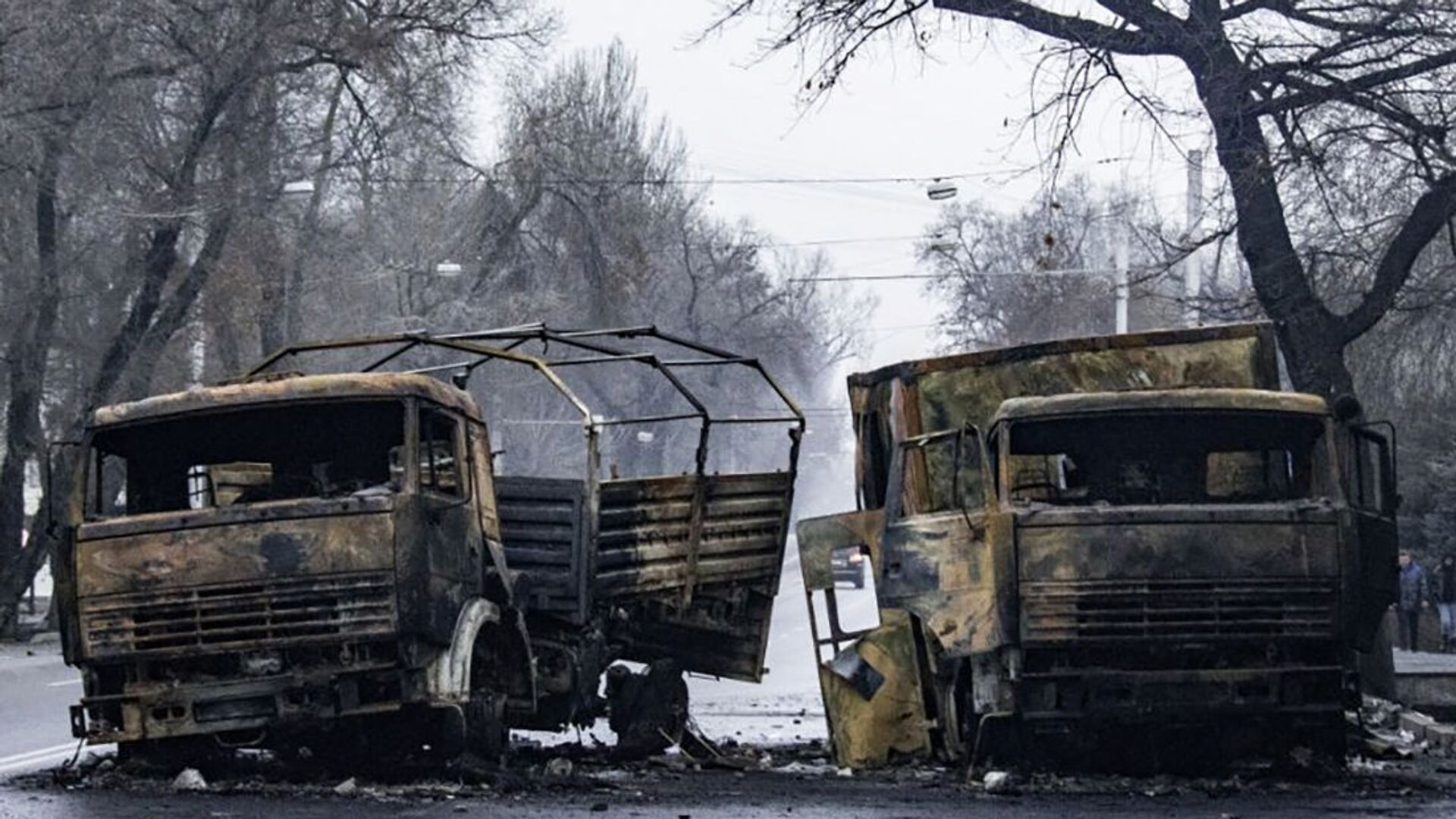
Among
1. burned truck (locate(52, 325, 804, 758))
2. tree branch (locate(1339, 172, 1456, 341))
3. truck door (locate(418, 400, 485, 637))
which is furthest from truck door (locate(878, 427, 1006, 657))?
tree branch (locate(1339, 172, 1456, 341))

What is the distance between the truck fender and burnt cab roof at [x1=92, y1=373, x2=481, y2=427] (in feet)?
4.01

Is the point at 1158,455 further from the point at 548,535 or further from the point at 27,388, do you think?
the point at 27,388

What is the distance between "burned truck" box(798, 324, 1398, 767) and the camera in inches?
490

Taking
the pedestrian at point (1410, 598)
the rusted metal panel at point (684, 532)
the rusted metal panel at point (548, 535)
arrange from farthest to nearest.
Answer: the pedestrian at point (1410, 598) → the rusted metal panel at point (684, 532) → the rusted metal panel at point (548, 535)

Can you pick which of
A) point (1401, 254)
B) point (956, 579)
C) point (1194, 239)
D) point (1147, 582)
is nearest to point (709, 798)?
point (956, 579)

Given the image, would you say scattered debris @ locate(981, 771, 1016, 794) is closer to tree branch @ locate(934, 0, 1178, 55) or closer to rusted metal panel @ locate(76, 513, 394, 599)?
rusted metal panel @ locate(76, 513, 394, 599)

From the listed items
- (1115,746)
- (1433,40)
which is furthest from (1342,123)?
(1115,746)

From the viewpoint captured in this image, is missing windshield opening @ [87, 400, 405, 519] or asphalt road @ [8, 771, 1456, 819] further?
missing windshield opening @ [87, 400, 405, 519]

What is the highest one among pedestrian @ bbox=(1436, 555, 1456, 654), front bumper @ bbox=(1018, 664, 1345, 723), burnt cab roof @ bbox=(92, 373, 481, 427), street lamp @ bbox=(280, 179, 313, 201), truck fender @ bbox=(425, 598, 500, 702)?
street lamp @ bbox=(280, 179, 313, 201)

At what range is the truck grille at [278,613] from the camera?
11.9m

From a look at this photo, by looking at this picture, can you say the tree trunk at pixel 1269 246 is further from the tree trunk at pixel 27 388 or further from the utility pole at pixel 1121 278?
the tree trunk at pixel 27 388

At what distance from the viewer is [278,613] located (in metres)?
11.9

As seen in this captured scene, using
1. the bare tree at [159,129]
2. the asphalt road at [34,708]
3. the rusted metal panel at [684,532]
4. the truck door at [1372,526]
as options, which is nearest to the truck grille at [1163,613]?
the truck door at [1372,526]

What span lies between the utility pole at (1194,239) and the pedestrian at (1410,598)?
14.5 ft
